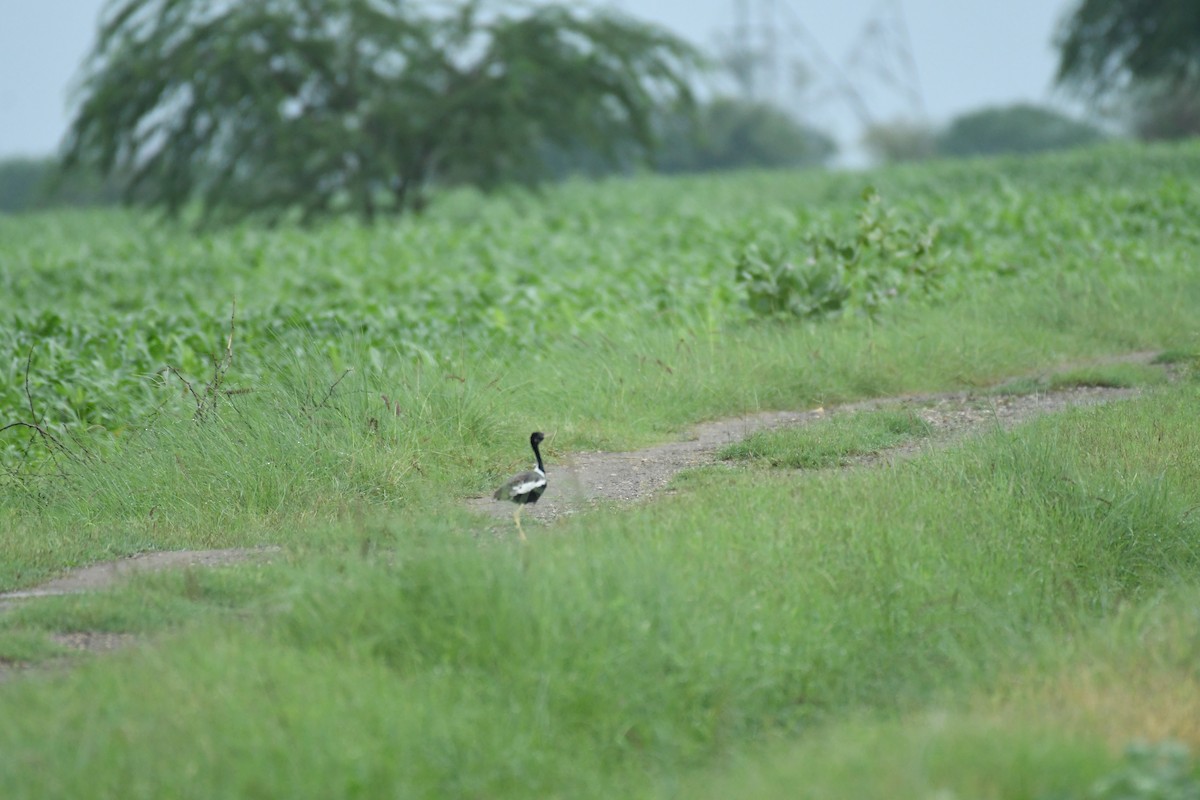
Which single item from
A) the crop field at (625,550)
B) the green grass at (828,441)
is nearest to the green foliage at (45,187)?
the crop field at (625,550)

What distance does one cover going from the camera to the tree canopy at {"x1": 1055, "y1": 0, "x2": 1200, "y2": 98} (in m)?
21.5

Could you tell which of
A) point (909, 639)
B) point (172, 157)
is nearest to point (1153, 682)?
point (909, 639)

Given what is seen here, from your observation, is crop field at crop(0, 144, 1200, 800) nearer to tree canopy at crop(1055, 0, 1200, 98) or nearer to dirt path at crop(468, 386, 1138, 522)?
dirt path at crop(468, 386, 1138, 522)

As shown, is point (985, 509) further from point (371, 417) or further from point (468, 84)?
point (468, 84)

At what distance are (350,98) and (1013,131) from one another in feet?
137

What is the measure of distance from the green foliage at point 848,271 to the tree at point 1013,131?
4792cm

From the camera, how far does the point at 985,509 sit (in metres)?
5.54

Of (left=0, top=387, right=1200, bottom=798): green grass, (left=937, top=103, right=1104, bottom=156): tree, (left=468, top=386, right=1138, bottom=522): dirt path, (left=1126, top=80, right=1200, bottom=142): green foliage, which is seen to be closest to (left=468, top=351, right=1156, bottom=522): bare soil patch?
(left=468, top=386, right=1138, bottom=522): dirt path

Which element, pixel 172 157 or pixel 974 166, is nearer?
pixel 172 157

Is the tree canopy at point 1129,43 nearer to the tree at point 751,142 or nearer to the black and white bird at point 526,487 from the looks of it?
the black and white bird at point 526,487

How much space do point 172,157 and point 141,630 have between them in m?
19.8

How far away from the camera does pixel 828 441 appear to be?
22.4 feet

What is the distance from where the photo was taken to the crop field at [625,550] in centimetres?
363

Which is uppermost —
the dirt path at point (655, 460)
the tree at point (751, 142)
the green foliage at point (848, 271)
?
the tree at point (751, 142)
